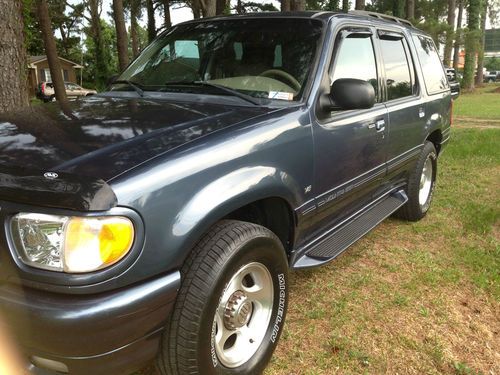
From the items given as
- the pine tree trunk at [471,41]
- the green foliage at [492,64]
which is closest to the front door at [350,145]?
the pine tree trunk at [471,41]

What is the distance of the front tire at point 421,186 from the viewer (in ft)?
15.1

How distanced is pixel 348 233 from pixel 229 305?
4.43 feet

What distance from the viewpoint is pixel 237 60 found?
319 cm

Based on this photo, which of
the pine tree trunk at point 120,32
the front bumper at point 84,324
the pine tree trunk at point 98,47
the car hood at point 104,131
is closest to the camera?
the front bumper at point 84,324

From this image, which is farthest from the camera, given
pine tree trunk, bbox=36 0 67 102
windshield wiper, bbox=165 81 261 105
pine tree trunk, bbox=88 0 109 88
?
pine tree trunk, bbox=88 0 109 88

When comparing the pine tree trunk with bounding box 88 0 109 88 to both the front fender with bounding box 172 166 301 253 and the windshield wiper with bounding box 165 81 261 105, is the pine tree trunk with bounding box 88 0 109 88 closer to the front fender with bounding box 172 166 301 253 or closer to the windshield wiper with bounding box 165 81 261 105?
the windshield wiper with bounding box 165 81 261 105

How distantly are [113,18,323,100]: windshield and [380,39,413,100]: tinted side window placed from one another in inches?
39.4

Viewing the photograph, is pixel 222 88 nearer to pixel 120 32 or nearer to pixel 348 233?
pixel 348 233

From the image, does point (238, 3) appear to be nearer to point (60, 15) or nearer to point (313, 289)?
point (313, 289)

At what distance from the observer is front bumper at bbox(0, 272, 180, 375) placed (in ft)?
5.45

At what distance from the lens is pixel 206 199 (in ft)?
6.57

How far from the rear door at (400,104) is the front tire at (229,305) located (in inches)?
72.9

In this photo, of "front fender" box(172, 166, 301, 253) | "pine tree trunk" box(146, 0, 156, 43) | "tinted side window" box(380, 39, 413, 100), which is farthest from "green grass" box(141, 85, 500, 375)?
"pine tree trunk" box(146, 0, 156, 43)

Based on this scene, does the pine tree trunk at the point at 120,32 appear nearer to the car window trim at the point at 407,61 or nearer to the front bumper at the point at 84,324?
the car window trim at the point at 407,61
